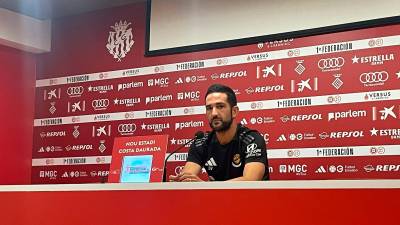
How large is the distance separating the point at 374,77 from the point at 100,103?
216 centimetres

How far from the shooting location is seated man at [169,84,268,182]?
2.48m

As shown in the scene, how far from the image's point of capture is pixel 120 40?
441cm

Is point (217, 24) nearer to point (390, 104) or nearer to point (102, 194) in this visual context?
point (390, 104)

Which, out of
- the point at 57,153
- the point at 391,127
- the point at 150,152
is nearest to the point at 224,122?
the point at 150,152

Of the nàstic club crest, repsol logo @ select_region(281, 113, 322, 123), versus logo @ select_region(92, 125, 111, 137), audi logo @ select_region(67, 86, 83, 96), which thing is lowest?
versus logo @ select_region(92, 125, 111, 137)

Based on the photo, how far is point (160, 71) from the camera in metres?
4.17

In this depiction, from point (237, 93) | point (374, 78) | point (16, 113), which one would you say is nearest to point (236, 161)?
point (374, 78)

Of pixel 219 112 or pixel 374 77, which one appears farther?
pixel 374 77

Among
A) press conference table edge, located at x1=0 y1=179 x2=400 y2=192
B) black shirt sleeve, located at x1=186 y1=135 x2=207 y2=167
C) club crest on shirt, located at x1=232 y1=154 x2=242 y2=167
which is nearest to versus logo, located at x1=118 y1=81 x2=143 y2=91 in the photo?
black shirt sleeve, located at x1=186 y1=135 x2=207 y2=167

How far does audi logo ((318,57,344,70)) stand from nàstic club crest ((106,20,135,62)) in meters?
1.57

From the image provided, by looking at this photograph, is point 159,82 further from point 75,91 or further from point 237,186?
point 237,186

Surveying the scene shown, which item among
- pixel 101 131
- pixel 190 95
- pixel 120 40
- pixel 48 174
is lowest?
pixel 48 174

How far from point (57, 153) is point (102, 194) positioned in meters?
2.97

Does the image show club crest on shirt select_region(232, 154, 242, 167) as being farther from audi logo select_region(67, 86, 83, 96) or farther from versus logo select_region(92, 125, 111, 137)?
audi logo select_region(67, 86, 83, 96)
